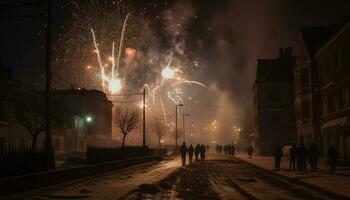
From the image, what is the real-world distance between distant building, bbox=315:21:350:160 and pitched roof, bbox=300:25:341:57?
2.20 metres

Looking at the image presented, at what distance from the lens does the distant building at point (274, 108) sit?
73.7 meters

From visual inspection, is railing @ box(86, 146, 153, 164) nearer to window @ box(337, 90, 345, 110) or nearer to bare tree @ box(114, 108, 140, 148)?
bare tree @ box(114, 108, 140, 148)

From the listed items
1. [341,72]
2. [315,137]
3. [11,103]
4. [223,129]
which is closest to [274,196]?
[341,72]

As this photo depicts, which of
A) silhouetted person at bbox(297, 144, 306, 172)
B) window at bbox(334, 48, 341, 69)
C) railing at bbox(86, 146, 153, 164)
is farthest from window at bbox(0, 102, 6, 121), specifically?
silhouetted person at bbox(297, 144, 306, 172)

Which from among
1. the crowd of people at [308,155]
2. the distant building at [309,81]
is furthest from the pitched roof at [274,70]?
the crowd of people at [308,155]

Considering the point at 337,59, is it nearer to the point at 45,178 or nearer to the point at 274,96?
the point at 45,178

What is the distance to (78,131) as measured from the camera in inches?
2992

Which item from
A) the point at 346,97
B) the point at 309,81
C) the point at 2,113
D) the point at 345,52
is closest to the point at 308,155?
the point at 346,97

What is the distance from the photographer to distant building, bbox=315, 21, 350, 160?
3569 centimetres

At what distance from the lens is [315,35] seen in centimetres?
4878

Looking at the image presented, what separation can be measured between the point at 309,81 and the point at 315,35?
15.1 feet

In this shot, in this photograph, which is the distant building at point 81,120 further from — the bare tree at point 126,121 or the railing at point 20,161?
the railing at point 20,161

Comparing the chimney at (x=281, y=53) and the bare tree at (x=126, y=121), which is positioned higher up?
the chimney at (x=281, y=53)

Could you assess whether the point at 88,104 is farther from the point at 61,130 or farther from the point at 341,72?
the point at 341,72
